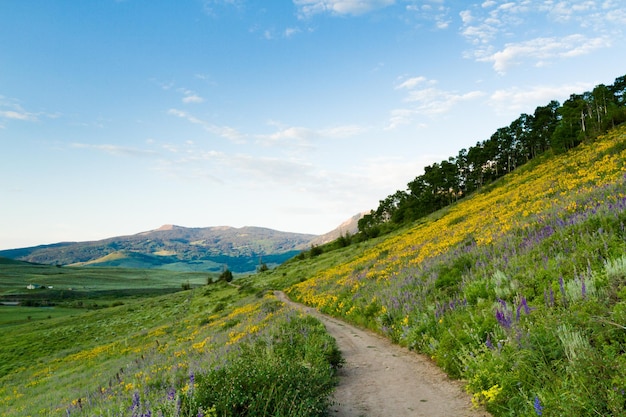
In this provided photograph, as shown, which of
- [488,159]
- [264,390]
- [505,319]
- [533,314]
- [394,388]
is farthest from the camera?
[488,159]

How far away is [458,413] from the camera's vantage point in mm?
6066

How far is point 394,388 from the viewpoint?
7.57 m

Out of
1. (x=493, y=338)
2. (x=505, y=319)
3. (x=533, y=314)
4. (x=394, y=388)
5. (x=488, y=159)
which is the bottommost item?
(x=394, y=388)

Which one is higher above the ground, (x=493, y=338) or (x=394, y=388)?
(x=493, y=338)

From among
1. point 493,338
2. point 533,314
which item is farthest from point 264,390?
point 533,314

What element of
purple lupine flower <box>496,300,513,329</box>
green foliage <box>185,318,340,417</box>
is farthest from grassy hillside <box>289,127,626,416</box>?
green foliage <box>185,318,340,417</box>

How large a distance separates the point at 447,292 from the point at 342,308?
8.13m

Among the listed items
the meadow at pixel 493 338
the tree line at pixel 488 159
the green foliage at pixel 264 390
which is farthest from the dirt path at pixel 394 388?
the tree line at pixel 488 159

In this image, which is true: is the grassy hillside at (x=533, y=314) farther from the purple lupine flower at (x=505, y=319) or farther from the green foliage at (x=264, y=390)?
the green foliage at (x=264, y=390)

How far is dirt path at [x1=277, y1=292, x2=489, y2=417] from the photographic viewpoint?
6.38 metres

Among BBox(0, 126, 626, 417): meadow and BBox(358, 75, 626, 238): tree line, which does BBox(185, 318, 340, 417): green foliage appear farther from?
BBox(358, 75, 626, 238): tree line

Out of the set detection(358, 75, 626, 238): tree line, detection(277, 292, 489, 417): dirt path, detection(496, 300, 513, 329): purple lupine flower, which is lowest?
detection(277, 292, 489, 417): dirt path

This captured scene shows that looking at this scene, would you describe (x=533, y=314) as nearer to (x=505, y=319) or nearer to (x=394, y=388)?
(x=505, y=319)

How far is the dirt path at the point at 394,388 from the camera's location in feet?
20.9
